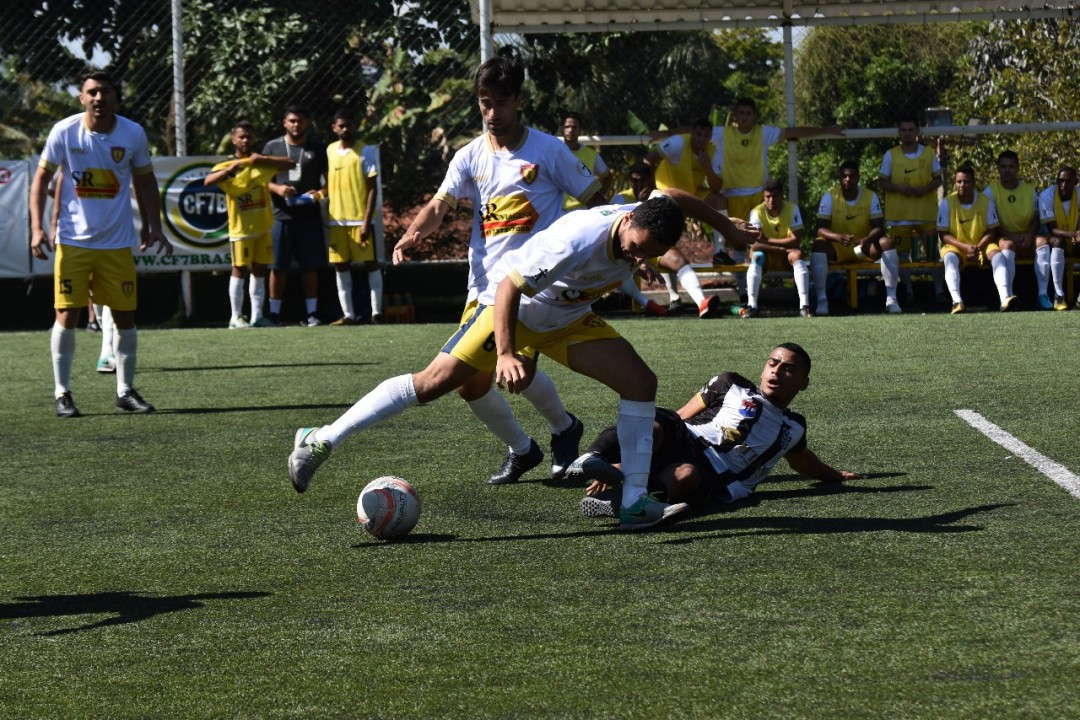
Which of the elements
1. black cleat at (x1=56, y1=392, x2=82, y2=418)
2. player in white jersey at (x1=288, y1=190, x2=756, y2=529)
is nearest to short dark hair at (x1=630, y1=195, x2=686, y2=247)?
player in white jersey at (x1=288, y1=190, x2=756, y2=529)

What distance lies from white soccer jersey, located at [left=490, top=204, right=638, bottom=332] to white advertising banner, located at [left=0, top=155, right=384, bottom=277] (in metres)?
11.7

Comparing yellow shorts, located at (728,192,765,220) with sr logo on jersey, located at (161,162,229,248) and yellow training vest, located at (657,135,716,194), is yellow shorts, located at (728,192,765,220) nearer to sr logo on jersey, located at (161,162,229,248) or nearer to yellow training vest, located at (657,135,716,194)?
yellow training vest, located at (657,135,716,194)

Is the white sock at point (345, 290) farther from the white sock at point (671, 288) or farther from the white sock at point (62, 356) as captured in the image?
the white sock at point (62, 356)

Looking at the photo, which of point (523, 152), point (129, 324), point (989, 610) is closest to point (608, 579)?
point (989, 610)

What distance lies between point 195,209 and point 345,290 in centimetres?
220

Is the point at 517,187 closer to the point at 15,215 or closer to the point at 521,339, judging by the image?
the point at 521,339

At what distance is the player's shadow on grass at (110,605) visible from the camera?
4.66 metres

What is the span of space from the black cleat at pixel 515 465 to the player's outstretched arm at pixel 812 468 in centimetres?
113

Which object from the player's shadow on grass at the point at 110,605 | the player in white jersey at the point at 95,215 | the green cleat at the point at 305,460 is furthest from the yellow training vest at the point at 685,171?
the player's shadow on grass at the point at 110,605

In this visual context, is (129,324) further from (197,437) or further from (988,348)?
(988,348)

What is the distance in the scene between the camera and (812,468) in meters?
6.59

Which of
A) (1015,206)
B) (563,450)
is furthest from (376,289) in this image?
(563,450)

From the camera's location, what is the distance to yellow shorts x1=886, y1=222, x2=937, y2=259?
16969 millimetres

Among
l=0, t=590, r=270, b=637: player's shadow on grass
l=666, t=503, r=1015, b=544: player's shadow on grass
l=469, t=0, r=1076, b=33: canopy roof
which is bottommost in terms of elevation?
l=0, t=590, r=270, b=637: player's shadow on grass
